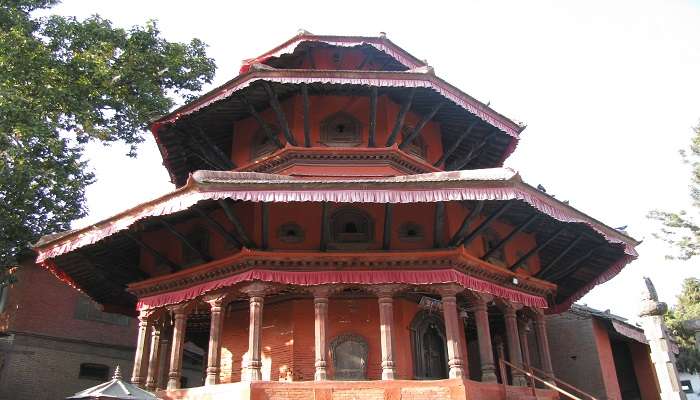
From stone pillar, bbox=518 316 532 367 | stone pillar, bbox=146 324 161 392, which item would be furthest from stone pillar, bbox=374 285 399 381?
stone pillar, bbox=146 324 161 392

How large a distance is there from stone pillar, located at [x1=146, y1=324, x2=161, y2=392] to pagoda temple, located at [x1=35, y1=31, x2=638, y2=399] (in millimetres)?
57

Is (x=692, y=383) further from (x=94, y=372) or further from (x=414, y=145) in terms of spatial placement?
(x=94, y=372)

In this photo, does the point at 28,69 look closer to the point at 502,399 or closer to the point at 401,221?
the point at 401,221

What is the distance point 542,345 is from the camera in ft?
42.8

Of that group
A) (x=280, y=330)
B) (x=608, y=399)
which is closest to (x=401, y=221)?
(x=280, y=330)

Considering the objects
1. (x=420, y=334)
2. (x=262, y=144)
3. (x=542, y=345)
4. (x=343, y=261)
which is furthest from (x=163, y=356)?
(x=542, y=345)

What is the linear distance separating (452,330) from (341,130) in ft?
18.5

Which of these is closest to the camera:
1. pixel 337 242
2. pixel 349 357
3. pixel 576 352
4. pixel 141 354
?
pixel 349 357

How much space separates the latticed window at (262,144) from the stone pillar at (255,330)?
4.04 m

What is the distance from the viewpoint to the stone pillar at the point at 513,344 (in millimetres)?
11822

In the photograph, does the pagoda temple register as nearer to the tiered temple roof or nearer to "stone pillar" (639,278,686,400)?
the tiered temple roof

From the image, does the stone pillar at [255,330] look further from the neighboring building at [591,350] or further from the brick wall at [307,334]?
the neighboring building at [591,350]

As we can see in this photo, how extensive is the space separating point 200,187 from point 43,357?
1321 centimetres

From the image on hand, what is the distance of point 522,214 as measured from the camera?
43.7 ft
